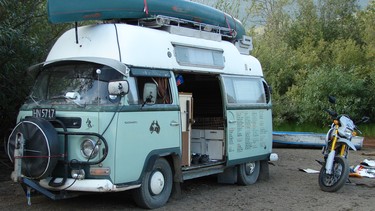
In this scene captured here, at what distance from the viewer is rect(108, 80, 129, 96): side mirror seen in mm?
6730

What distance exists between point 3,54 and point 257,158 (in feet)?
18.4

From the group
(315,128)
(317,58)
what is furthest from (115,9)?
(317,58)

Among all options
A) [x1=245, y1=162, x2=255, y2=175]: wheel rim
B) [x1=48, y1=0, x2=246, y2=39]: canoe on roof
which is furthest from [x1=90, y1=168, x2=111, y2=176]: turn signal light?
[x1=245, y1=162, x2=255, y2=175]: wheel rim

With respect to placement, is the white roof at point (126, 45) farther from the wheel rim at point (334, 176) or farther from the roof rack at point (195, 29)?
the wheel rim at point (334, 176)

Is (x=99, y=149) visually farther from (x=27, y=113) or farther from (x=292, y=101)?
(x=292, y=101)

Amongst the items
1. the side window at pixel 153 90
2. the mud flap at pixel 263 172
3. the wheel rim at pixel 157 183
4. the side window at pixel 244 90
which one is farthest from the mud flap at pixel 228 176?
the side window at pixel 153 90

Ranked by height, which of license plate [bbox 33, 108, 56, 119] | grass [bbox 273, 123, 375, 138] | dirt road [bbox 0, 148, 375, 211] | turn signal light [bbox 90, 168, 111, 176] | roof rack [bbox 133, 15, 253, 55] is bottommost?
dirt road [bbox 0, 148, 375, 211]

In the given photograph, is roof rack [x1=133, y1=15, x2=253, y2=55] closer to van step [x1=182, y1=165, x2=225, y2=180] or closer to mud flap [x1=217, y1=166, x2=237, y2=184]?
van step [x1=182, y1=165, x2=225, y2=180]

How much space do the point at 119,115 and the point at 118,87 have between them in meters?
0.39

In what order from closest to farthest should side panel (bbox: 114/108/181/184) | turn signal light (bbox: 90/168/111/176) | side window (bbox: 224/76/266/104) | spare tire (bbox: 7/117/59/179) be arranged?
spare tire (bbox: 7/117/59/179) → turn signal light (bbox: 90/168/111/176) → side panel (bbox: 114/108/181/184) → side window (bbox: 224/76/266/104)

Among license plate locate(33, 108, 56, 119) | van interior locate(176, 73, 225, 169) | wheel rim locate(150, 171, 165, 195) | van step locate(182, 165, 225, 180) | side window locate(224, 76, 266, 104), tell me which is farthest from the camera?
side window locate(224, 76, 266, 104)

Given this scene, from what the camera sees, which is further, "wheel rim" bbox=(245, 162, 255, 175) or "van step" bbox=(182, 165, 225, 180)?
"wheel rim" bbox=(245, 162, 255, 175)

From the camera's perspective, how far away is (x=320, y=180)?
959cm

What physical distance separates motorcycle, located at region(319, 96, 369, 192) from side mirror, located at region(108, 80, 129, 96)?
4.59m
